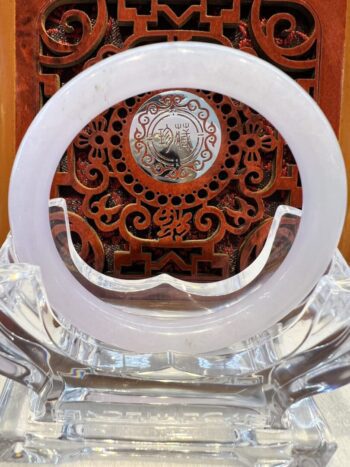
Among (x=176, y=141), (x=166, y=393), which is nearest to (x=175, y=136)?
(x=176, y=141)

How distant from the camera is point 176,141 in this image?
884mm

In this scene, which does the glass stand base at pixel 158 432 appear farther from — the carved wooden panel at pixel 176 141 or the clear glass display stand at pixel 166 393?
the carved wooden panel at pixel 176 141

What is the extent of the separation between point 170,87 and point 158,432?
31 centimetres

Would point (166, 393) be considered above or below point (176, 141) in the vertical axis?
below

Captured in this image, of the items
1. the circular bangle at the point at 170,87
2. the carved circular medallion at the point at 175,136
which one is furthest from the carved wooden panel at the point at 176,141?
the circular bangle at the point at 170,87

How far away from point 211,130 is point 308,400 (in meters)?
0.55

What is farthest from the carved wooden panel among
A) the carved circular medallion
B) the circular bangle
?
the circular bangle

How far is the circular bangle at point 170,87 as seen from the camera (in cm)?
43

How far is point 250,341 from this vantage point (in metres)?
0.51

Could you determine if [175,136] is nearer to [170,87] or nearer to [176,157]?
[176,157]

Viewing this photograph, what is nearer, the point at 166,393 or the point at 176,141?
the point at 166,393

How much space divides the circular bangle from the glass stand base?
6cm

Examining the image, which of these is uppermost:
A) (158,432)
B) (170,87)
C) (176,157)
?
(176,157)

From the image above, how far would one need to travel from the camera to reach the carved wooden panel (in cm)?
86
